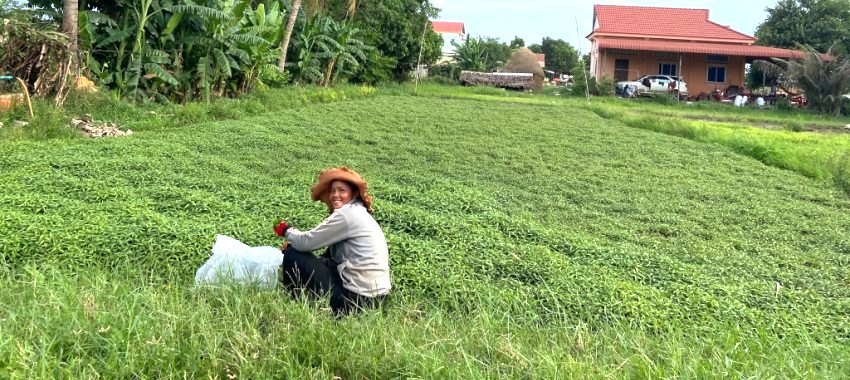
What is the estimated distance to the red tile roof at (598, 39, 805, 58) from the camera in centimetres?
2681

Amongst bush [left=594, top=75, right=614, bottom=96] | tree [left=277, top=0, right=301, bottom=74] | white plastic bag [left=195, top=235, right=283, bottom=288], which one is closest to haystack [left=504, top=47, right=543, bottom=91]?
bush [left=594, top=75, right=614, bottom=96]

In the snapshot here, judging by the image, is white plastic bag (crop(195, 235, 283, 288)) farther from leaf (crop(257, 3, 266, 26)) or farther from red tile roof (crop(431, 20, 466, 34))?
red tile roof (crop(431, 20, 466, 34))

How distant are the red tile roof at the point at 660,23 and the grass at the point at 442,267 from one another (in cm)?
2407

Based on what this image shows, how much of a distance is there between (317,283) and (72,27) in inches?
363

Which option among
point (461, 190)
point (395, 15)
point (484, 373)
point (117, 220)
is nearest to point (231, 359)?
point (484, 373)

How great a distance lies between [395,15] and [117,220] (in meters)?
22.3

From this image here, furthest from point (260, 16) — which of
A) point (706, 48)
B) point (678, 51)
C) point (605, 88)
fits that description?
point (706, 48)

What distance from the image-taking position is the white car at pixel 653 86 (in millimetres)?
26250

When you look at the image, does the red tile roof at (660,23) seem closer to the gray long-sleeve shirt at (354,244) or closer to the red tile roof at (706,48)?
the red tile roof at (706,48)

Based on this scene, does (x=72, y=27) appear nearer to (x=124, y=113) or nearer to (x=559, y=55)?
(x=124, y=113)

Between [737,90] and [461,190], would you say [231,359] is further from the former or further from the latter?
[737,90]

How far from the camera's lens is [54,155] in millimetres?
6555

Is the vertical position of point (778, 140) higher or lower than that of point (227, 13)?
lower

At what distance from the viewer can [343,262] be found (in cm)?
346
